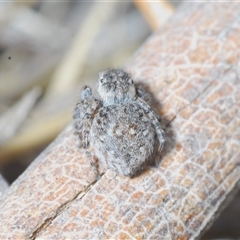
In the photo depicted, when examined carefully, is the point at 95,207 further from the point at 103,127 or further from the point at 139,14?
the point at 139,14

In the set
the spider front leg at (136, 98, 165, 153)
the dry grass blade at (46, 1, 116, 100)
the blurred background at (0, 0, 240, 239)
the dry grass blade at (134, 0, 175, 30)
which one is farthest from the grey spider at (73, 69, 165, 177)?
the dry grass blade at (46, 1, 116, 100)

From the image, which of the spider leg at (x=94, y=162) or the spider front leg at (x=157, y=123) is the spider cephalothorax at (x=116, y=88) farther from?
the spider leg at (x=94, y=162)

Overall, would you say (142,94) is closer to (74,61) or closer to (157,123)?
(157,123)

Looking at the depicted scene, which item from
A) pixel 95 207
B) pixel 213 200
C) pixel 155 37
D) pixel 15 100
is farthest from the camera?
pixel 15 100

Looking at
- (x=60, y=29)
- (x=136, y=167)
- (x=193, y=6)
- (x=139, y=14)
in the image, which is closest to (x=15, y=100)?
(x=60, y=29)

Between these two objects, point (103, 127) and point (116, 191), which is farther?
point (103, 127)

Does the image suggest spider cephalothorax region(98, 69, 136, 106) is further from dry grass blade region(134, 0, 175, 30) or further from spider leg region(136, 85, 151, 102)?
dry grass blade region(134, 0, 175, 30)

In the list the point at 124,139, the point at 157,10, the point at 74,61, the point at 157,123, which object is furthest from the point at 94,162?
the point at 74,61
